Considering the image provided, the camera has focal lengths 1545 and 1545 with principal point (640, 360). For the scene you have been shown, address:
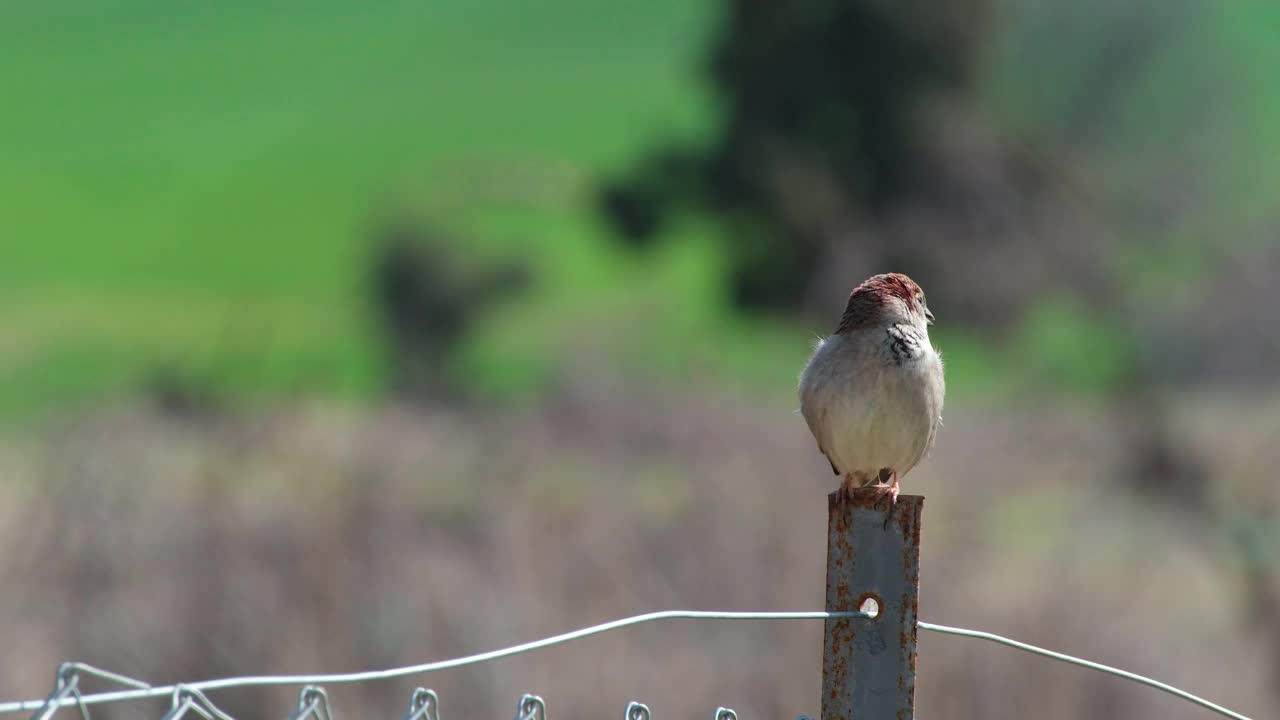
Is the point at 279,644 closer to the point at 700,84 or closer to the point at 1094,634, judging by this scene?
the point at 1094,634

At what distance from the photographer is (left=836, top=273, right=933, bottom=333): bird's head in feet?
12.4

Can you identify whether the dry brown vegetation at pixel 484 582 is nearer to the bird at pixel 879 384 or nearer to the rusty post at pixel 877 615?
the bird at pixel 879 384

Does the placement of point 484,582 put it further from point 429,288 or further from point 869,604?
point 429,288

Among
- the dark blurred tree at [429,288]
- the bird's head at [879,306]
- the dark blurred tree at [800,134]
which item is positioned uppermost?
the dark blurred tree at [800,134]

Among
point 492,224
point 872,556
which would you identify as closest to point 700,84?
point 492,224

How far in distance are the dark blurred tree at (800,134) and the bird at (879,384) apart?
108ft

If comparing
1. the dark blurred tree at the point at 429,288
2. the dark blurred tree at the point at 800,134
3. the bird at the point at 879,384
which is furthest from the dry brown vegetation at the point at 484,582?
the dark blurred tree at the point at 800,134

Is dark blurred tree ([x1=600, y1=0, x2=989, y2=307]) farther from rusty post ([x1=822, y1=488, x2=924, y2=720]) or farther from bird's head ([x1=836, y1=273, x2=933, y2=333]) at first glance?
rusty post ([x1=822, y1=488, x2=924, y2=720])

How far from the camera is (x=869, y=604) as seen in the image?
260cm

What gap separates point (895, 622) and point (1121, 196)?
39023mm

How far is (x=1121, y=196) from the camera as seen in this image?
3947 cm

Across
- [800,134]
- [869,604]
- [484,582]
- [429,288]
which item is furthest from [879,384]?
→ [800,134]

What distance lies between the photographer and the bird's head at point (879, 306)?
3.78 meters

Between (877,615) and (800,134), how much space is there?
117ft
